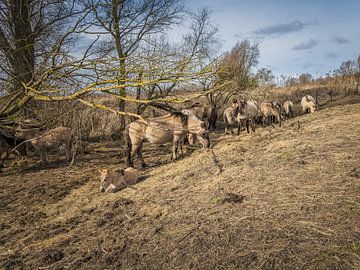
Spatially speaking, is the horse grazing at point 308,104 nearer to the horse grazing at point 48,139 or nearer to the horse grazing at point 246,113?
the horse grazing at point 246,113

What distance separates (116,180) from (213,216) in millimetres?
3442

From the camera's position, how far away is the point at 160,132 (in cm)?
967

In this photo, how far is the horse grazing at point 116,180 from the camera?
709cm

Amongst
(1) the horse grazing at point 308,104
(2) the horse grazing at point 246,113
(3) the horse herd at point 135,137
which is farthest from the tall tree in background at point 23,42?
(1) the horse grazing at point 308,104

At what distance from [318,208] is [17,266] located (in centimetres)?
432

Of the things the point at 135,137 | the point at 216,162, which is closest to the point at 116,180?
the point at 216,162

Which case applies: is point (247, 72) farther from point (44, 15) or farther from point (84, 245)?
point (84, 245)

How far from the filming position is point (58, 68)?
7.16 metres

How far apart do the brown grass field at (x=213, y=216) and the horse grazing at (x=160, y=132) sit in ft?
6.01

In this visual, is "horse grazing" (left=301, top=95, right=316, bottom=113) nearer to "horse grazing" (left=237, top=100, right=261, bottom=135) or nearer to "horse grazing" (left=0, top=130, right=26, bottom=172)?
"horse grazing" (left=237, top=100, right=261, bottom=135)

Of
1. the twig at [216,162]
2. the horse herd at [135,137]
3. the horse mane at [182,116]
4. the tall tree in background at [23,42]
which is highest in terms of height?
the tall tree in background at [23,42]

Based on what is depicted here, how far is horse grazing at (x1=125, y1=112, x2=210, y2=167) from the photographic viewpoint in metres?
9.65

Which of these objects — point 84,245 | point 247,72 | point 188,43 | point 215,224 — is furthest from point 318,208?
point 247,72

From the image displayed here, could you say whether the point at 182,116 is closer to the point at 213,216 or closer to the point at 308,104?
the point at 213,216
